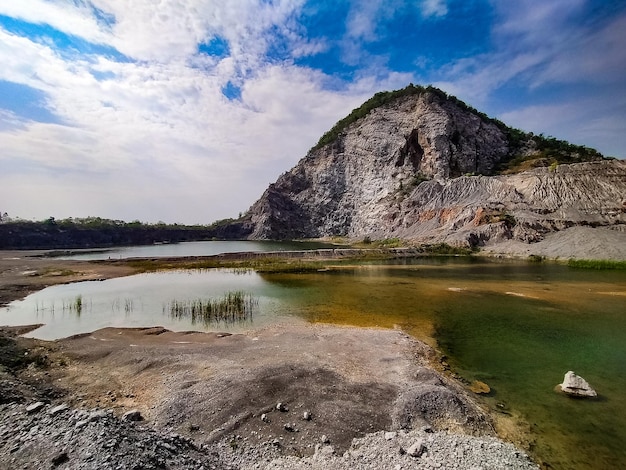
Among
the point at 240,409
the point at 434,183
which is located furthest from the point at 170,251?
the point at 240,409

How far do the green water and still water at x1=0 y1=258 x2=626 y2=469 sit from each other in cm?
5

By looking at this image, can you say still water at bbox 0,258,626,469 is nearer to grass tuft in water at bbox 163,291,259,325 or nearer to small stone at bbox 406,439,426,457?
grass tuft in water at bbox 163,291,259,325

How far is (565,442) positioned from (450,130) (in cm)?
10609

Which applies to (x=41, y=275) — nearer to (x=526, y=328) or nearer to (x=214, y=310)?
(x=214, y=310)

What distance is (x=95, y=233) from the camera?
100m

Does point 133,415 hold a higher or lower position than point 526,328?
higher

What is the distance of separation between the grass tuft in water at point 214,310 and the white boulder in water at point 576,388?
15.2 metres

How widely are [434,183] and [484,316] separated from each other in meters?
69.8

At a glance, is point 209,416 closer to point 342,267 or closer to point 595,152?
point 342,267

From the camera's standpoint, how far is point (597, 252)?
144 ft

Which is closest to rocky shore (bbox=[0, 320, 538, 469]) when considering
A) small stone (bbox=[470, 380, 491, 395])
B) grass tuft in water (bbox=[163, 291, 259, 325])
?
small stone (bbox=[470, 380, 491, 395])

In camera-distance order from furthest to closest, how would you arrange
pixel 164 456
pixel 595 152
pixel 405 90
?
1. pixel 405 90
2. pixel 595 152
3. pixel 164 456

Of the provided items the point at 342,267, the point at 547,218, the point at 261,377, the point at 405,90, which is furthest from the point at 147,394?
the point at 405,90

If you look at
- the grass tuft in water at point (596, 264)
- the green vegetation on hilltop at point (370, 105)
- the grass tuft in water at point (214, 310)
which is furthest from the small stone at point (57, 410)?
the green vegetation on hilltop at point (370, 105)
